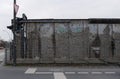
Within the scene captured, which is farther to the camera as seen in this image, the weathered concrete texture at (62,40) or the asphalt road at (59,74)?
the weathered concrete texture at (62,40)

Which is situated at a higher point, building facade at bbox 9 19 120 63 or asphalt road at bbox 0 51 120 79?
building facade at bbox 9 19 120 63

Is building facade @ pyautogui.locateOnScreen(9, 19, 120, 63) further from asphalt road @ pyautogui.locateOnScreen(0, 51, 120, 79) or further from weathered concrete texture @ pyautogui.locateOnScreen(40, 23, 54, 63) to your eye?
asphalt road @ pyautogui.locateOnScreen(0, 51, 120, 79)

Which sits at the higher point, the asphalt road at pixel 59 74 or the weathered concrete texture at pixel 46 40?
the weathered concrete texture at pixel 46 40

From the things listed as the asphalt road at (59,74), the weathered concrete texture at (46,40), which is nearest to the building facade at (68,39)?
the weathered concrete texture at (46,40)

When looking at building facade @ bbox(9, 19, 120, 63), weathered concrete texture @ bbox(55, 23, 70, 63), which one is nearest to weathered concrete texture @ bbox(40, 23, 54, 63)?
building facade @ bbox(9, 19, 120, 63)

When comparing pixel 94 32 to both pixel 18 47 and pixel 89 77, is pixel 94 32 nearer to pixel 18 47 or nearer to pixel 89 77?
pixel 18 47

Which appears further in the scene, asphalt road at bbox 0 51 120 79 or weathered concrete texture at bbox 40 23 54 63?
weathered concrete texture at bbox 40 23 54 63

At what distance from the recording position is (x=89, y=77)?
1722 cm

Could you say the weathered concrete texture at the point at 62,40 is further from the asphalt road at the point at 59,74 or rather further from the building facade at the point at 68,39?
the asphalt road at the point at 59,74

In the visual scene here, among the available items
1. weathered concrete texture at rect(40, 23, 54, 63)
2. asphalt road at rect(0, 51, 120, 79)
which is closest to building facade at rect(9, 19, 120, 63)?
weathered concrete texture at rect(40, 23, 54, 63)

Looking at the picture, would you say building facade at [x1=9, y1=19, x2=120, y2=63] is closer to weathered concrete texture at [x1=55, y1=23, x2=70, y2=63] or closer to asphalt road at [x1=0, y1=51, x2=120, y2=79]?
weathered concrete texture at [x1=55, y1=23, x2=70, y2=63]

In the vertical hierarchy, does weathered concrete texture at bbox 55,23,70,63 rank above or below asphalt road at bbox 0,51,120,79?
above

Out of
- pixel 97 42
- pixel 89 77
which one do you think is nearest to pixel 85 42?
pixel 97 42

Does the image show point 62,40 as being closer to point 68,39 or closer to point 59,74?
point 68,39
